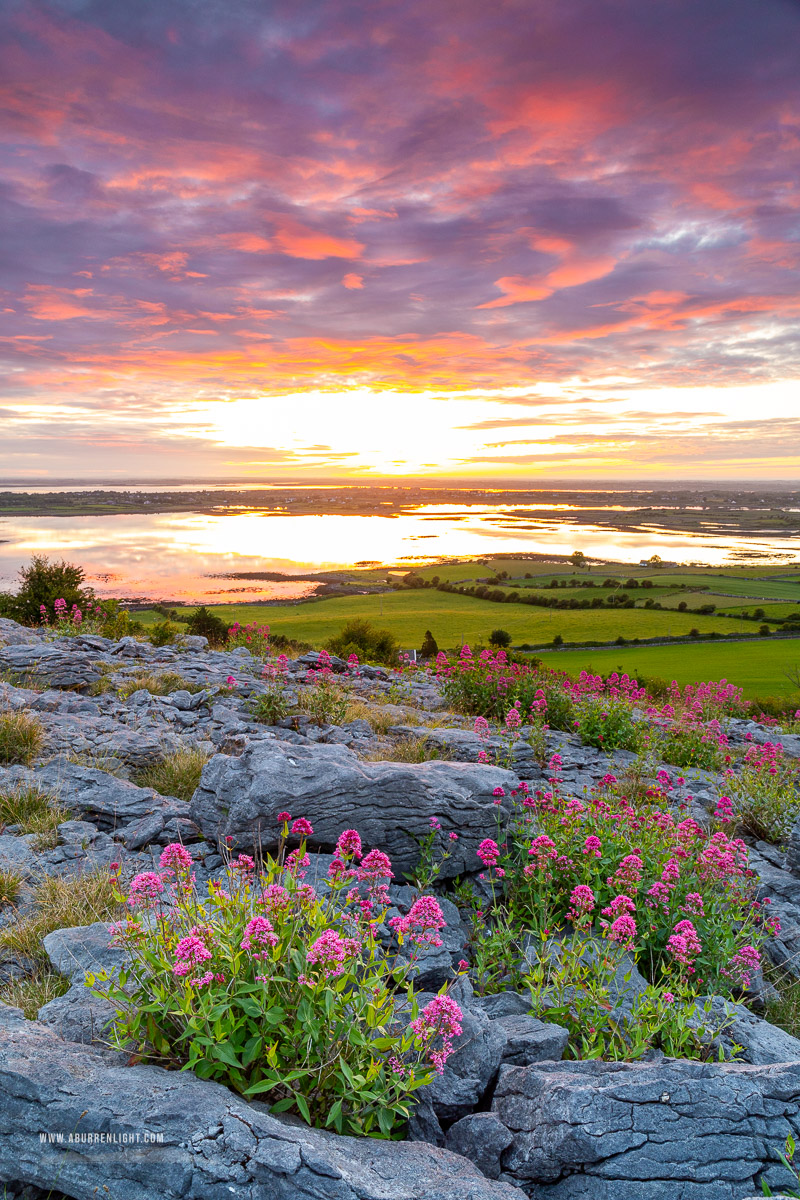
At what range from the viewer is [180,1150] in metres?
3.04

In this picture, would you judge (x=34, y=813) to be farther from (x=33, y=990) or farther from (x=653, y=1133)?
(x=653, y=1133)

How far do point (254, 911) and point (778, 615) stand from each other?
10457cm

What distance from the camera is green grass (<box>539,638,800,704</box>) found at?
1988 inches

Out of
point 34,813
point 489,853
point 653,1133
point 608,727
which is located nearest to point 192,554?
point 608,727

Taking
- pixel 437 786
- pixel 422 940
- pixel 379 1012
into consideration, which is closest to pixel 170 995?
pixel 379 1012

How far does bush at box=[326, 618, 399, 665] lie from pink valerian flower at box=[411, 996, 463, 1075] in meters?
24.1

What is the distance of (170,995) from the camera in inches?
139

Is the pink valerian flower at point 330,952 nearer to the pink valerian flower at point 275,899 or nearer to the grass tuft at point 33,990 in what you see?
the pink valerian flower at point 275,899

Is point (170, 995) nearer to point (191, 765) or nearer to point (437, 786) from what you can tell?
point (437, 786)

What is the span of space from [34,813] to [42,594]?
18212mm

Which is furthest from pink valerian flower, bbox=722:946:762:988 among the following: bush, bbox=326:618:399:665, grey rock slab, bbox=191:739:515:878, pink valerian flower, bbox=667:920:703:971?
bush, bbox=326:618:399:665

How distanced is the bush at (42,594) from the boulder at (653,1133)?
22450 mm

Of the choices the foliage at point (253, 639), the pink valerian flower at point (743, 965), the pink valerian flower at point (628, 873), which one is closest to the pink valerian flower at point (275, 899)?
the pink valerian flower at point (628, 873)

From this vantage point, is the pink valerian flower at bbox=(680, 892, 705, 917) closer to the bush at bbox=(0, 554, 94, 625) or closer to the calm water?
the bush at bbox=(0, 554, 94, 625)
